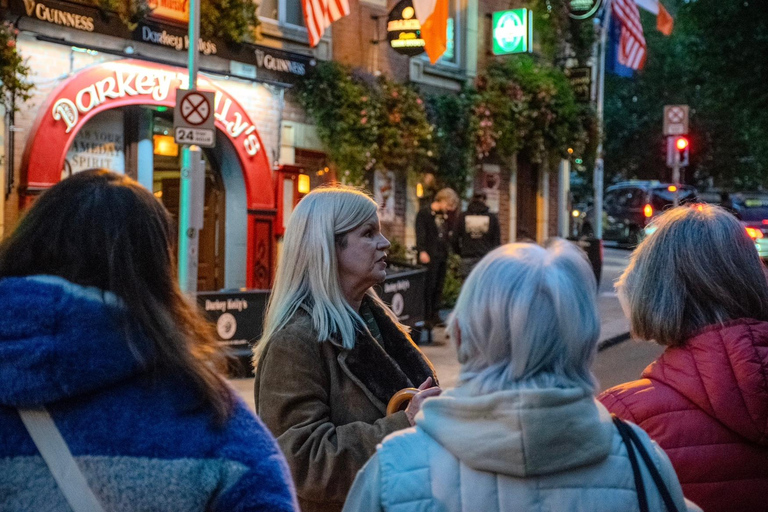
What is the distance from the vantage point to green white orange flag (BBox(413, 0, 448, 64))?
46.0ft

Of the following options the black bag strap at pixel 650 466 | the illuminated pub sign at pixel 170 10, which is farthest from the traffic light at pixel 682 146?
the black bag strap at pixel 650 466

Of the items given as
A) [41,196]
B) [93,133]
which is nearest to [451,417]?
[41,196]

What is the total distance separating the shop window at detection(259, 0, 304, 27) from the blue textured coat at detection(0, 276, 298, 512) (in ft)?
41.6

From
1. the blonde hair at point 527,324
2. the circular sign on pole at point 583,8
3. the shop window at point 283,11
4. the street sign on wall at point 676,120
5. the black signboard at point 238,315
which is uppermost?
the circular sign on pole at point 583,8

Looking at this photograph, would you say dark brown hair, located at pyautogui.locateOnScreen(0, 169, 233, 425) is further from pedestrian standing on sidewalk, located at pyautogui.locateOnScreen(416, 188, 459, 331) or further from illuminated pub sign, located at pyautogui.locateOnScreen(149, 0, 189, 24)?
pedestrian standing on sidewalk, located at pyautogui.locateOnScreen(416, 188, 459, 331)

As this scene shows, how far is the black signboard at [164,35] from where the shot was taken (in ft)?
35.6

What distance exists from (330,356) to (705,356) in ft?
3.54

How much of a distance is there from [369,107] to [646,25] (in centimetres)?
3528

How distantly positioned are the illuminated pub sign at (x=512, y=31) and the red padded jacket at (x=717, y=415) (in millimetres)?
16182

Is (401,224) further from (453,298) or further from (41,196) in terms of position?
(41,196)

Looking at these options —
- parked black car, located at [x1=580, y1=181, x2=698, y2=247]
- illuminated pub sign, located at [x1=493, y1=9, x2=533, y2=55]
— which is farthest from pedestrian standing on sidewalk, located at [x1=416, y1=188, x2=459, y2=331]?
parked black car, located at [x1=580, y1=181, x2=698, y2=247]

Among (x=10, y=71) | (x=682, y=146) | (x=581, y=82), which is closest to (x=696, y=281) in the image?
(x=10, y=71)

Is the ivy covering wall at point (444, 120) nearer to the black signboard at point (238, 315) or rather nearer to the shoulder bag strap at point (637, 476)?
the black signboard at point (238, 315)

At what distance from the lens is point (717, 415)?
2584 millimetres
